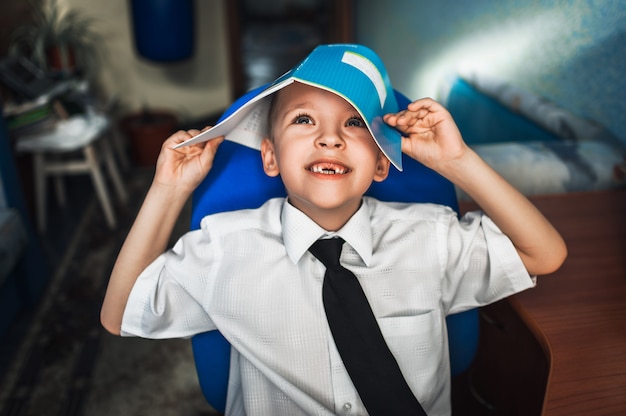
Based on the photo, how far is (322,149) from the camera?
0.85 metres

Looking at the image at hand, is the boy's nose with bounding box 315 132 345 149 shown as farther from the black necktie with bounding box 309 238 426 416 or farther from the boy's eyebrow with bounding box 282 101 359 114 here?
the black necktie with bounding box 309 238 426 416

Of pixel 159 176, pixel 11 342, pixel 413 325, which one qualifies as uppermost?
pixel 159 176

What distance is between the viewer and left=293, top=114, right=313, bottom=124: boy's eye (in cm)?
90

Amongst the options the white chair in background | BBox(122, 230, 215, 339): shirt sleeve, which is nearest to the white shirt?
BBox(122, 230, 215, 339): shirt sleeve

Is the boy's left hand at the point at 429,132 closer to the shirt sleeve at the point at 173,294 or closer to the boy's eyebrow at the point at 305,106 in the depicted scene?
the boy's eyebrow at the point at 305,106

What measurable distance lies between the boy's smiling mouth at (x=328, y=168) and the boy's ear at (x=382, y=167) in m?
0.12

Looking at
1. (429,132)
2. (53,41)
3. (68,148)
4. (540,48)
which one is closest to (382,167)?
(429,132)

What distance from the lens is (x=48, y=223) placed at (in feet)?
8.73

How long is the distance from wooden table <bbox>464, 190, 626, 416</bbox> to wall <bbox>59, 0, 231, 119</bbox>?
3.19 metres

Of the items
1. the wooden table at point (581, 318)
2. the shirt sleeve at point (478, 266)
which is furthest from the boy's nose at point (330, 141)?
the wooden table at point (581, 318)

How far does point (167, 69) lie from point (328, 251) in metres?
3.34

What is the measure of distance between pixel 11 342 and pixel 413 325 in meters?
1.55

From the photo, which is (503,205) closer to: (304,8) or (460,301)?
(460,301)

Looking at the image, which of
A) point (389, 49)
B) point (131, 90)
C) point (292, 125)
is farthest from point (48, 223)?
point (292, 125)
